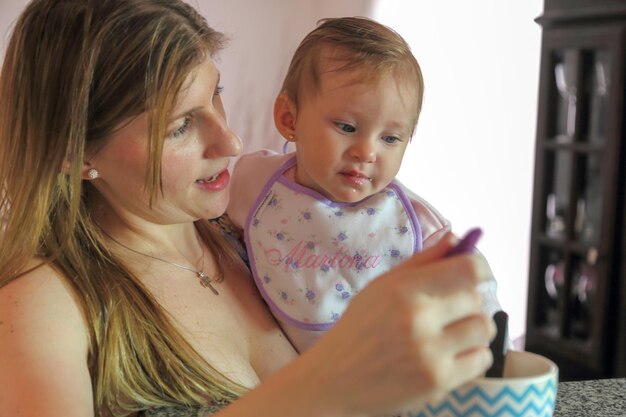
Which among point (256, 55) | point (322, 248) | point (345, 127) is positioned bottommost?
point (322, 248)

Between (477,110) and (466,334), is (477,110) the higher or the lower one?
the higher one

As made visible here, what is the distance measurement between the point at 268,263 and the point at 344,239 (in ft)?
0.45

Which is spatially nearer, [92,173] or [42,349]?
[42,349]

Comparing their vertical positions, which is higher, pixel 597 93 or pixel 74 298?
pixel 597 93

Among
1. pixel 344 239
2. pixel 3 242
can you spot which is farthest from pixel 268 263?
pixel 3 242

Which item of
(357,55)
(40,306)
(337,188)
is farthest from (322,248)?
(40,306)

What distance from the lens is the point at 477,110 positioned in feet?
13.5

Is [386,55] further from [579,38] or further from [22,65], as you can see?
[579,38]

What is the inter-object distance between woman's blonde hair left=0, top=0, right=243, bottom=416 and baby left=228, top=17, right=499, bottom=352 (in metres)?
0.23

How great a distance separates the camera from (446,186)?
422 centimetres

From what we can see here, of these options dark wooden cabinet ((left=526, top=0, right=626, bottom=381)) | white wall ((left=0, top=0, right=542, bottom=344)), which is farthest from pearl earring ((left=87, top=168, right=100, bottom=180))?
white wall ((left=0, top=0, right=542, bottom=344))

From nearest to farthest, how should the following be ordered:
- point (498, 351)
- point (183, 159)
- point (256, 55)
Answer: point (498, 351), point (183, 159), point (256, 55)

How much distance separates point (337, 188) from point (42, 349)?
0.55 m

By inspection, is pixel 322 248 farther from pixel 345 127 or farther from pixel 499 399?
pixel 499 399
